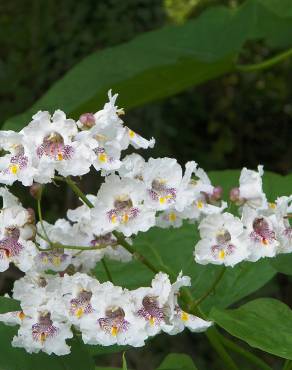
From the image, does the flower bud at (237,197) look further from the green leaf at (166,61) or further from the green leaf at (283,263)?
the green leaf at (166,61)

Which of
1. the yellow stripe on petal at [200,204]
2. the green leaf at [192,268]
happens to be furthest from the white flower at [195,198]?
the green leaf at [192,268]

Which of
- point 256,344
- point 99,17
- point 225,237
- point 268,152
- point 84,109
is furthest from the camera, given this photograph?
point 268,152

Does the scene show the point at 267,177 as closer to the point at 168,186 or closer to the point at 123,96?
the point at 123,96

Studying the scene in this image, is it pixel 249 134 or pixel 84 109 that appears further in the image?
pixel 249 134

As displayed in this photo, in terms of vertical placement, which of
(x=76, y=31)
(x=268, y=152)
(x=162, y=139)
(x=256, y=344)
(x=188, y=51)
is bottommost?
(x=268, y=152)

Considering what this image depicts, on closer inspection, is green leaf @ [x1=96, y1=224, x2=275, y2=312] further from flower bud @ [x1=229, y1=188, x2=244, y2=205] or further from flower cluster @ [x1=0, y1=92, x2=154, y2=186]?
flower cluster @ [x1=0, y1=92, x2=154, y2=186]

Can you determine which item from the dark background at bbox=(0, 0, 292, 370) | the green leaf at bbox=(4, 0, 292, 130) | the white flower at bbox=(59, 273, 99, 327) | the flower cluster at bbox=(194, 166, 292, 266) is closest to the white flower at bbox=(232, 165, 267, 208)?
the flower cluster at bbox=(194, 166, 292, 266)

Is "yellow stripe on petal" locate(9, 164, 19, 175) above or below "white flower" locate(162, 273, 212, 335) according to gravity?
above

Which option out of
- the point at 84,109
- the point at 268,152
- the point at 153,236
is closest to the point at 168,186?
the point at 153,236
